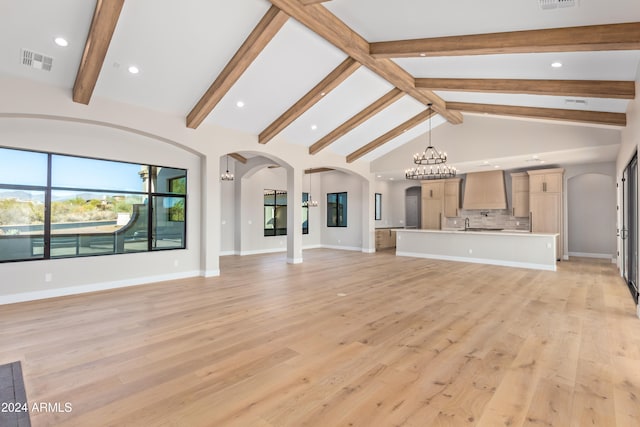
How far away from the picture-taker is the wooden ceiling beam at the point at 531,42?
3.45 meters

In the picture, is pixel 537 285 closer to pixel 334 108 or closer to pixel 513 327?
pixel 513 327

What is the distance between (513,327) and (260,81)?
213 inches

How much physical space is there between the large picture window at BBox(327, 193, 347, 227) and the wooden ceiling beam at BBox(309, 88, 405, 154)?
4.13 m

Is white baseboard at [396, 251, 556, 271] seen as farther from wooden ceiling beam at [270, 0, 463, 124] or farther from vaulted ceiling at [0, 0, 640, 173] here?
wooden ceiling beam at [270, 0, 463, 124]

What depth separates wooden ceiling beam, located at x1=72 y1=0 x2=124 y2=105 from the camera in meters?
3.67

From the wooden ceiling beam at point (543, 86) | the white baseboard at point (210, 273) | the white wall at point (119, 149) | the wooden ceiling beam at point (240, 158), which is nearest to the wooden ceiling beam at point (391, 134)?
the wooden ceiling beam at point (543, 86)

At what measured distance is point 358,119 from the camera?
7859 mm

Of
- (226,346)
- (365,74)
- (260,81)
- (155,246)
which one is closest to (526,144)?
(365,74)

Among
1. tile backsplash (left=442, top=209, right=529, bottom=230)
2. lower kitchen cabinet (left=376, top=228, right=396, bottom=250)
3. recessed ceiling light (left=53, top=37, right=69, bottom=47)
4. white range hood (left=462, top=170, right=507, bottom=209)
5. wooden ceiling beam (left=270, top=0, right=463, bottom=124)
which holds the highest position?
wooden ceiling beam (left=270, top=0, right=463, bottom=124)

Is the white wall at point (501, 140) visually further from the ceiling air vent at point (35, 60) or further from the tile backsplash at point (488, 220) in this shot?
the ceiling air vent at point (35, 60)

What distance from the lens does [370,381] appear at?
253 cm

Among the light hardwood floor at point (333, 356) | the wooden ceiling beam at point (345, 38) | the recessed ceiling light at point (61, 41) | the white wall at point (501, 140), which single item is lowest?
the light hardwood floor at point (333, 356)

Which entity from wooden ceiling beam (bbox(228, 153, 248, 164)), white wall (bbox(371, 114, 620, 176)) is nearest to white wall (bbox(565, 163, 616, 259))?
white wall (bbox(371, 114, 620, 176))

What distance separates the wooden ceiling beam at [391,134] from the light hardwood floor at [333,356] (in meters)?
4.92
